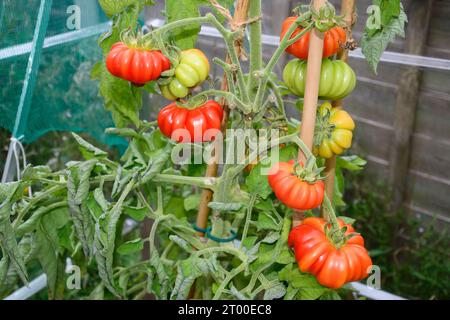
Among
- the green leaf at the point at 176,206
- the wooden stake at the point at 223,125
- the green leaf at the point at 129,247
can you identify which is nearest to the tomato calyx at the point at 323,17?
the wooden stake at the point at 223,125

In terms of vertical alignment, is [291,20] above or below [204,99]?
above

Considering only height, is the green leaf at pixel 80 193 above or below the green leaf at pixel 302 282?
above

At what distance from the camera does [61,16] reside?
3.81ft

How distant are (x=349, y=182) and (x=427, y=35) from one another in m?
0.61

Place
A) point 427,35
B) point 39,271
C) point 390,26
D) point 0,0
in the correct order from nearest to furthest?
point 390,26 → point 0,0 → point 427,35 → point 39,271

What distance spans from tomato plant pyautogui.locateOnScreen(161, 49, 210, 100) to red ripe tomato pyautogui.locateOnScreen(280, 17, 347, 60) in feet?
0.46

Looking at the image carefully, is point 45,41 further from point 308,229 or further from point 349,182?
point 349,182

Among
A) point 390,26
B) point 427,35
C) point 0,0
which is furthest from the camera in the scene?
point 427,35

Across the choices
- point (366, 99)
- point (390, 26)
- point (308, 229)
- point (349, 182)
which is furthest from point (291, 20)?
point (349, 182)

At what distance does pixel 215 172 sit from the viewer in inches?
41.0

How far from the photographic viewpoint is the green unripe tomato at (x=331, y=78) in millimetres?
865

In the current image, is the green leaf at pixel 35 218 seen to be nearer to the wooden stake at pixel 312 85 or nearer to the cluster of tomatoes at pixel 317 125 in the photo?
the cluster of tomatoes at pixel 317 125

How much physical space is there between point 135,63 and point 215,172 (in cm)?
31

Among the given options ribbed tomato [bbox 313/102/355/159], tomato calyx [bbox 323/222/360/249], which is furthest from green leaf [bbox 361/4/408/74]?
tomato calyx [bbox 323/222/360/249]
